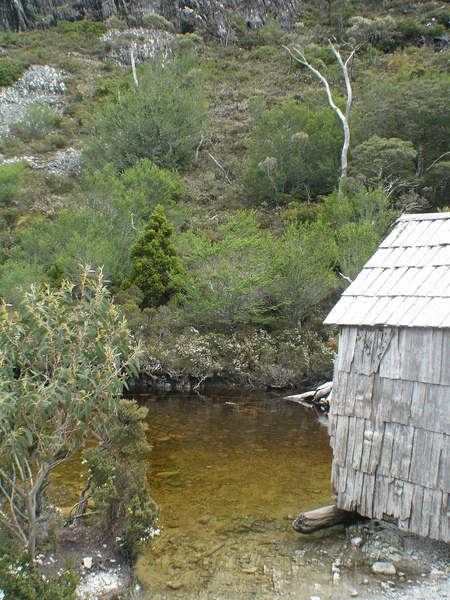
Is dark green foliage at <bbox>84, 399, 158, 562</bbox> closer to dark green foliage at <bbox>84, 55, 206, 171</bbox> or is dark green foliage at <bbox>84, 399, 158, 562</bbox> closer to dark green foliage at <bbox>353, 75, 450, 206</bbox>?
dark green foliage at <bbox>353, 75, 450, 206</bbox>

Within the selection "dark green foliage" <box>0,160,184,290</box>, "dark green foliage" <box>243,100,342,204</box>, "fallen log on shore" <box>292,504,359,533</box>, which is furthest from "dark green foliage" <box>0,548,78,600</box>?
"dark green foliage" <box>243,100,342,204</box>

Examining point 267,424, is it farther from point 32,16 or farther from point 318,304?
point 32,16

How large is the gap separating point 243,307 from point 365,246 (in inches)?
201

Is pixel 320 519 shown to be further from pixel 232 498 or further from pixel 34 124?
pixel 34 124

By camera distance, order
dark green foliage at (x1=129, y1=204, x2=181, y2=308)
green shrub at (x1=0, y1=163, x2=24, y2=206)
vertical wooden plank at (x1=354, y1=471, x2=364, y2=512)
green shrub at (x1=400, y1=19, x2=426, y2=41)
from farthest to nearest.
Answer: green shrub at (x1=400, y1=19, x2=426, y2=41) < green shrub at (x1=0, y1=163, x2=24, y2=206) < dark green foliage at (x1=129, y1=204, x2=181, y2=308) < vertical wooden plank at (x1=354, y1=471, x2=364, y2=512)

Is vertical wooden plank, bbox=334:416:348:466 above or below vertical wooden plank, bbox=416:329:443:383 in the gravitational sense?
below

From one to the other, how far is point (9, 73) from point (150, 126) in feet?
81.9

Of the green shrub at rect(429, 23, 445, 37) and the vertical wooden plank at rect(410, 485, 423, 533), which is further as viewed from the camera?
the green shrub at rect(429, 23, 445, 37)

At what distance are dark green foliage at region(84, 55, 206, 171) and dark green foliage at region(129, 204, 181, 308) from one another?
43.3 feet

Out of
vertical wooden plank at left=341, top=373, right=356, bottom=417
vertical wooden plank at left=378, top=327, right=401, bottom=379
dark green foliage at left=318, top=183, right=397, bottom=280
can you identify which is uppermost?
dark green foliage at left=318, top=183, right=397, bottom=280

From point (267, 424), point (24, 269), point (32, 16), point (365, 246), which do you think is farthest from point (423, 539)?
point (32, 16)

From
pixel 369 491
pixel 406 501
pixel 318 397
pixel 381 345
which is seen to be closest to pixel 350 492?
pixel 369 491

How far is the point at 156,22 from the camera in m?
57.8

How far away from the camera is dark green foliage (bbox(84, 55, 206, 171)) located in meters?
31.6
